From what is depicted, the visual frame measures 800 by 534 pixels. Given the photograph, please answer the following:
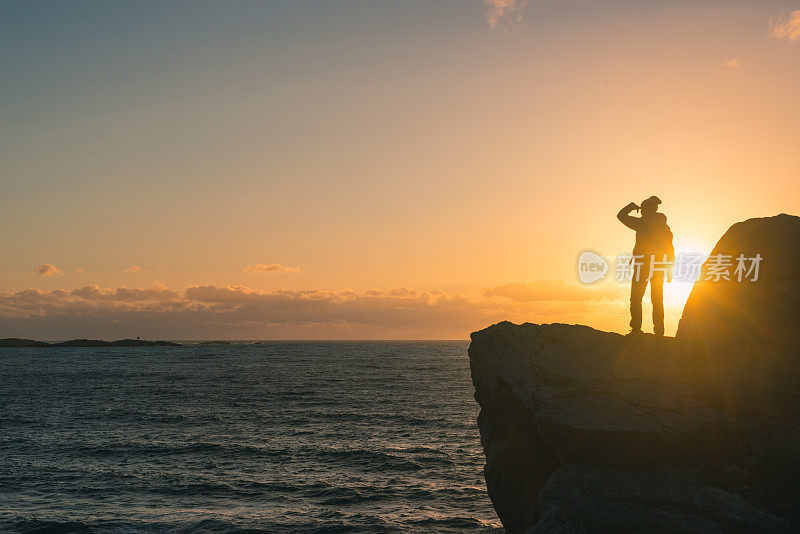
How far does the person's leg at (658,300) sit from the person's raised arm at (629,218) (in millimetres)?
1463

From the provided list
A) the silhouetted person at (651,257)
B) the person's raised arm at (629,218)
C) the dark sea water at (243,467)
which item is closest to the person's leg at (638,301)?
the silhouetted person at (651,257)

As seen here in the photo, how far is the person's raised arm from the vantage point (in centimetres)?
1455

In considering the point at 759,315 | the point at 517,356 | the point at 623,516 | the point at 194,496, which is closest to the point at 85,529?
the point at 194,496

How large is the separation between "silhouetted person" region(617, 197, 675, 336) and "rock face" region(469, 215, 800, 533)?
177cm

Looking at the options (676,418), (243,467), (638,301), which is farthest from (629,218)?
(243,467)

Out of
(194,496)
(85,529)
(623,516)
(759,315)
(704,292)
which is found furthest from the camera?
(194,496)

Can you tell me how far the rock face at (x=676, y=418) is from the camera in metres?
9.45

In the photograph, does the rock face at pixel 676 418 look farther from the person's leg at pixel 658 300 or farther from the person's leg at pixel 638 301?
the person's leg at pixel 658 300

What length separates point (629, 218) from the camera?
14.6 m

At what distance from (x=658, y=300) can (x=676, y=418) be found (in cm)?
454

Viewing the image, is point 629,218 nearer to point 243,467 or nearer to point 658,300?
point 658,300

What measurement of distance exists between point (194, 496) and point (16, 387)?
2480 inches

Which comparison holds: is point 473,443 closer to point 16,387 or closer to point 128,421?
point 128,421

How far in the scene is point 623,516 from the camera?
368 inches
